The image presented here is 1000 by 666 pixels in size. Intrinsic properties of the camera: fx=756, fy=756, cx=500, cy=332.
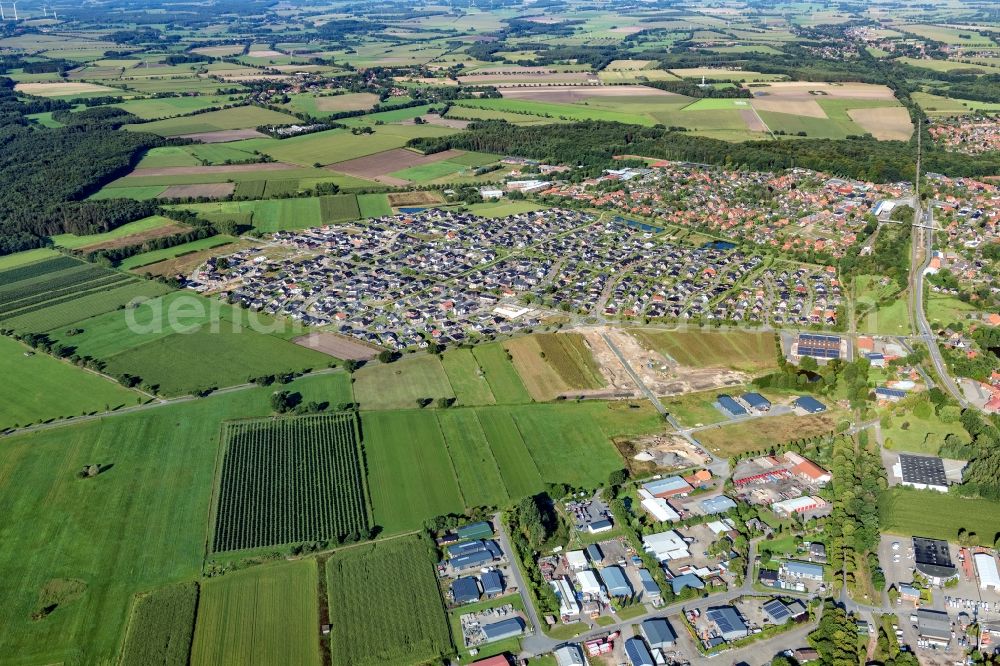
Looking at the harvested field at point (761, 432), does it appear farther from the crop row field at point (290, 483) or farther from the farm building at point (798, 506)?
the crop row field at point (290, 483)

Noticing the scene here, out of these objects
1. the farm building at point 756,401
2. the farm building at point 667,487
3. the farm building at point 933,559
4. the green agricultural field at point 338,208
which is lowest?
the farm building at point 933,559

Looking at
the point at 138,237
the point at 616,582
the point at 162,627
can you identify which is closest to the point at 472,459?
the point at 616,582

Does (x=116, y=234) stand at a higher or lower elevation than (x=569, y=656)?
higher

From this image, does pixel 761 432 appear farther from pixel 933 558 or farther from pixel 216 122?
pixel 216 122

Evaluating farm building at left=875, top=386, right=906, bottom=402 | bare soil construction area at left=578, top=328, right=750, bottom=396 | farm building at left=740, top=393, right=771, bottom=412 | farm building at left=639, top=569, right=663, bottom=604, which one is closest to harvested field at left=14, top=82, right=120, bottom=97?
bare soil construction area at left=578, top=328, right=750, bottom=396

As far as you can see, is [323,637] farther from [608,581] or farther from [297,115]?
[297,115]

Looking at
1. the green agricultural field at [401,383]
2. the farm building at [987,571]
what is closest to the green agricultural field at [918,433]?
the farm building at [987,571]

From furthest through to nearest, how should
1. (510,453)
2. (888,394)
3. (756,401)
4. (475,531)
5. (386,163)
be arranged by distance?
(386,163) → (888,394) → (756,401) → (510,453) → (475,531)

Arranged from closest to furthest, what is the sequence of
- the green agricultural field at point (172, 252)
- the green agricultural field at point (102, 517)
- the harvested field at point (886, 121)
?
the green agricultural field at point (102, 517) → the green agricultural field at point (172, 252) → the harvested field at point (886, 121)
